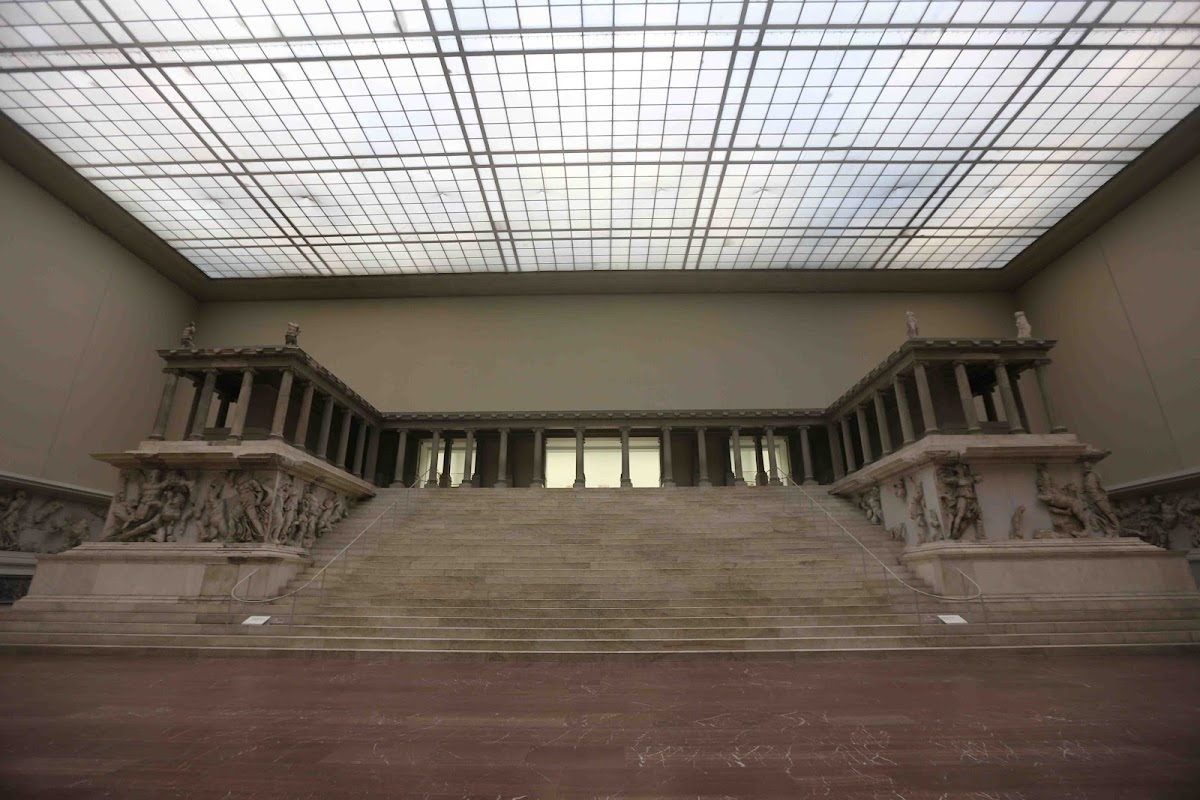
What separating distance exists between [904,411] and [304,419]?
1717cm

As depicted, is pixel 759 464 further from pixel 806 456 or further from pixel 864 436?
pixel 864 436

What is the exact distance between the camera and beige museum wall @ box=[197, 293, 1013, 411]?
84.9 feet

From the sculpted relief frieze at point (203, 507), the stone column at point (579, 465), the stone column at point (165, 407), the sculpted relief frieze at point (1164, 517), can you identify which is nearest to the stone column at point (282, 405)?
the sculpted relief frieze at point (203, 507)

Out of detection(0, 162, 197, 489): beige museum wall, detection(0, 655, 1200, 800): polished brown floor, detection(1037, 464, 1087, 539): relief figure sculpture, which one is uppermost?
detection(0, 162, 197, 489): beige museum wall

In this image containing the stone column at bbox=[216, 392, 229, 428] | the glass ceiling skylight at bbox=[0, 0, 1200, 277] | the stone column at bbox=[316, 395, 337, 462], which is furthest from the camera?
the stone column at bbox=[316, 395, 337, 462]

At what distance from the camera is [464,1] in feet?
44.4

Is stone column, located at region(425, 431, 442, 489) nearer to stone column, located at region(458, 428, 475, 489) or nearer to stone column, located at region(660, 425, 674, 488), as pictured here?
stone column, located at region(458, 428, 475, 489)

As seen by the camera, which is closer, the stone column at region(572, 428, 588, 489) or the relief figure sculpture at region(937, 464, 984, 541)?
the relief figure sculpture at region(937, 464, 984, 541)

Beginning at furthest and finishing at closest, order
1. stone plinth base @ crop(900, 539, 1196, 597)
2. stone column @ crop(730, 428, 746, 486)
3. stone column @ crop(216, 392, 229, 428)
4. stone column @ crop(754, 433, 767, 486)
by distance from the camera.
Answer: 1. stone column @ crop(754, 433, 767, 486)
2. stone column @ crop(730, 428, 746, 486)
3. stone column @ crop(216, 392, 229, 428)
4. stone plinth base @ crop(900, 539, 1196, 597)

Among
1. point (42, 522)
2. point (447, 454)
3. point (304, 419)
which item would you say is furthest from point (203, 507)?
point (447, 454)

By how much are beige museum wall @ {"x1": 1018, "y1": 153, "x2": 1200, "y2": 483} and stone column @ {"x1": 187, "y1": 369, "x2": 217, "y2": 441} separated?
2828 cm

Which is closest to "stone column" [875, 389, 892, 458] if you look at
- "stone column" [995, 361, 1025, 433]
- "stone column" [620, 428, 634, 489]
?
"stone column" [995, 361, 1025, 433]

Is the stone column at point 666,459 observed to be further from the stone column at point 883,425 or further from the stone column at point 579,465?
the stone column at point 883,425

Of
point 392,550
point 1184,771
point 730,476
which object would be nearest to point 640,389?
point 730,476
